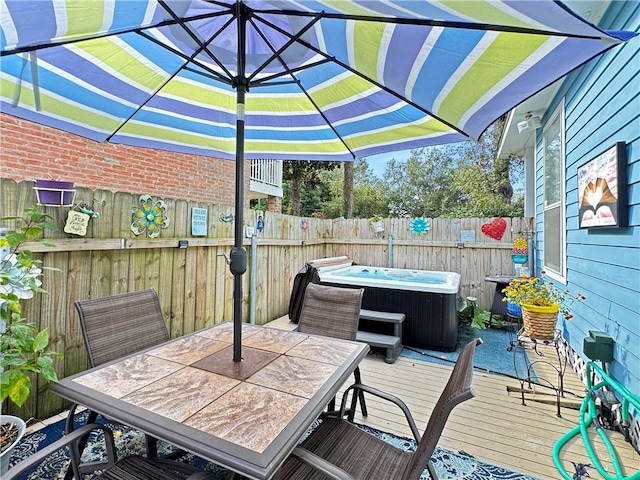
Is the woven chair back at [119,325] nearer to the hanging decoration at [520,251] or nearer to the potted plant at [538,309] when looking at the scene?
the potted plant at [538,309]

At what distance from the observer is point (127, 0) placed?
1370 mm

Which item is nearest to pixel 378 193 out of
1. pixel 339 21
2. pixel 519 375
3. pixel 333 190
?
pixel 333 190

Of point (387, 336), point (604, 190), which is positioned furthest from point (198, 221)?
point (604, 190)

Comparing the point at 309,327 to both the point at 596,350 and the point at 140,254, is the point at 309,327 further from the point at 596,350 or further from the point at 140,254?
the point at 596,350

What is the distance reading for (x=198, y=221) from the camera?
350 centimetres

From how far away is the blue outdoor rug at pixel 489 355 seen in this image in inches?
137

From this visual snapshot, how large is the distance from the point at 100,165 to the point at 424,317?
5.02 meters

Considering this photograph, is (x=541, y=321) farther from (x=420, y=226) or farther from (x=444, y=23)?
(x=420, y=226)

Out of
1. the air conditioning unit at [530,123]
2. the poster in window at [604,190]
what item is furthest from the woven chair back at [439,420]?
the air conditioning unit at [530,123]

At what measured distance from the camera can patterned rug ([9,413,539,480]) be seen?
1.87 m

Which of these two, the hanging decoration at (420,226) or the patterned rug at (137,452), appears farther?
the hanging decoration at (420,226)

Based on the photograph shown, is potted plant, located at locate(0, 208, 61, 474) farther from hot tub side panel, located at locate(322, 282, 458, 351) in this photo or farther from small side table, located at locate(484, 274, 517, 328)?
small side table, located at locate(484, 274, 517, 328)

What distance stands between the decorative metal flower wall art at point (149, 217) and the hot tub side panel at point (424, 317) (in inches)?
112

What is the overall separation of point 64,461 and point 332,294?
199 cm
